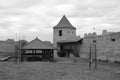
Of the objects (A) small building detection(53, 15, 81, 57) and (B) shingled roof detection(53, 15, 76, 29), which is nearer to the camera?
(A) small building detection(53, 15, 81, 57)

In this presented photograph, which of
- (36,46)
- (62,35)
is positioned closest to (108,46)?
(36,46)

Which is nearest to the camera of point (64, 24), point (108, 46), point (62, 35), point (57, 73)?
point (57, 73)

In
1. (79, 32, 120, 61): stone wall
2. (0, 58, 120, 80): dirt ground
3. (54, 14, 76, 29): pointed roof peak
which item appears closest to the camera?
(0, 58, 120, 80): dirt ground

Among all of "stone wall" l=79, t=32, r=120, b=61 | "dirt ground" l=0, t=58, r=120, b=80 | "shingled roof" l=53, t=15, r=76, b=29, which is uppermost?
"shingled roof" l=53, t=15, r=76, b=29

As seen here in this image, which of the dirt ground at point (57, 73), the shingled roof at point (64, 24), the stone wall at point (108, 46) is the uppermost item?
the shingled roof at point (64, 24)

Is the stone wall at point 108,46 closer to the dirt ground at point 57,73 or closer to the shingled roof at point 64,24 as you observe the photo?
the dirt ground at point 57,73

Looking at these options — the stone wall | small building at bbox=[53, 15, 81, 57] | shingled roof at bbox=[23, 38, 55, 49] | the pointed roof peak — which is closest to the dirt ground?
the stone wall

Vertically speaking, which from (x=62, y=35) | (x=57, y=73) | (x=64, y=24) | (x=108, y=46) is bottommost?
(x=57, y=73)

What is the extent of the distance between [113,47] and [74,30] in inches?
736

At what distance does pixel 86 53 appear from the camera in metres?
24.8

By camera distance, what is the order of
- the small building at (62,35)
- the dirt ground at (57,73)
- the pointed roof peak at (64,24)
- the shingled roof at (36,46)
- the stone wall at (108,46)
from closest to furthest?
the dirt ground at (57,73)
the stone wall at (108,46)
the shingled roof at (36,46)
the small building at (62,35)
the pointed roof peak at (64,24)

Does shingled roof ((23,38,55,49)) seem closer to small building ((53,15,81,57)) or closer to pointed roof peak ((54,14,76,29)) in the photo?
small building ((53,15,81,57))

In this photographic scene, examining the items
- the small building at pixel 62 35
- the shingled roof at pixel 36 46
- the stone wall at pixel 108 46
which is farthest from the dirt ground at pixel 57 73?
the small building at pixel 62 35

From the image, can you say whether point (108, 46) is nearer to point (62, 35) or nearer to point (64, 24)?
point (62, 35)
